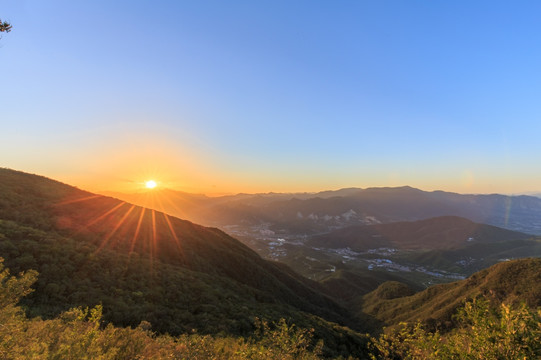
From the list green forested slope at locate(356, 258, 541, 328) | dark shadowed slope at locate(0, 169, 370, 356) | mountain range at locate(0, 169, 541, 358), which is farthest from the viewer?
green forested slope at locate(356, 258, 541, 328)

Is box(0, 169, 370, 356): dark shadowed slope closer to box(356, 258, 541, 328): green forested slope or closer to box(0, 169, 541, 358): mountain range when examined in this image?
box(0, 169, 541, 358): mountain range

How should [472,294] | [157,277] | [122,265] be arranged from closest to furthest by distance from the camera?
[122,265], [157,277], [472,294]

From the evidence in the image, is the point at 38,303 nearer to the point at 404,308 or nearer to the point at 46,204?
the point at 46,204

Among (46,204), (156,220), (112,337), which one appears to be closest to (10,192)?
(46,204)

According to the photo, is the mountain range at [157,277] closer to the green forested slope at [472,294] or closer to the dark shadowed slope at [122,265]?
the dark shadowed slope at [122,265]

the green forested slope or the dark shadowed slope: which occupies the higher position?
the dark shadowed slope

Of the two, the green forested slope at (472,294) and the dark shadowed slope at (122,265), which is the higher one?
the dark shadowed slope at (122,265)

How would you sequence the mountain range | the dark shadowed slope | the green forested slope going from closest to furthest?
the dark shadowed slope → the mountain range → the green forested slope

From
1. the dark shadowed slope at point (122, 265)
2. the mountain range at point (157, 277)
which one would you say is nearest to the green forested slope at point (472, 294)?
the mountain range at point (157, 277)

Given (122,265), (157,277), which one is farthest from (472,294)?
(122,265)

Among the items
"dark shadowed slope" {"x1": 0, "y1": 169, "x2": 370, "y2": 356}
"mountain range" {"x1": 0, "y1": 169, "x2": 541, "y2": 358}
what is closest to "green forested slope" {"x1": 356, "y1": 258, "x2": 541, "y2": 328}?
"mountain range" {"x1": 0, "y1": 169, "x2": 541, "y2": 358}

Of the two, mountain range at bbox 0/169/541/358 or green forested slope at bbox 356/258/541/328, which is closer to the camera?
mountain range at bbox 0/169/541/358

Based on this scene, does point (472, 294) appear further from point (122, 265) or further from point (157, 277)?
point (122, 265)
